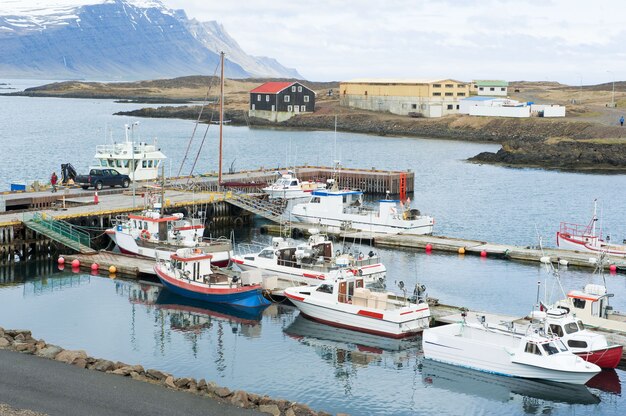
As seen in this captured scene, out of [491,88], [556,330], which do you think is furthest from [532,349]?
[491,88]

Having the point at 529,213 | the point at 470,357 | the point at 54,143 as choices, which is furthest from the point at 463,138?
Result: the point at 470,357

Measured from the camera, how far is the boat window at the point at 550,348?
31438 mm

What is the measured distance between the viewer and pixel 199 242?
4684cm

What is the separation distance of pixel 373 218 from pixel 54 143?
271 feet

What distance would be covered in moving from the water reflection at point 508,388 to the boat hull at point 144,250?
16.7m

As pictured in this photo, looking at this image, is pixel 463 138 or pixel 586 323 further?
pixel 463 138

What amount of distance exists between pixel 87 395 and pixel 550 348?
50.2ft

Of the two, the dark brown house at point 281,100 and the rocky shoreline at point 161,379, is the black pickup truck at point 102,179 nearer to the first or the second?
the rocky shoreline at point 161,379

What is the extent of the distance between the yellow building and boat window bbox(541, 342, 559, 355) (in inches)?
5178

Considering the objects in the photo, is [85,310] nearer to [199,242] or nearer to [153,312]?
[153,312]

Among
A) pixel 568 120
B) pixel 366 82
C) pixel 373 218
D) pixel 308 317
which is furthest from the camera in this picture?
pixel 366 82

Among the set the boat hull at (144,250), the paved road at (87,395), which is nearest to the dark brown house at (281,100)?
the boat hull at (144,250)

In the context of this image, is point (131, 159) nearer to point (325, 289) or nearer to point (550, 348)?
point (325, 289)

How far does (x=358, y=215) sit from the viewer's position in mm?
60344
